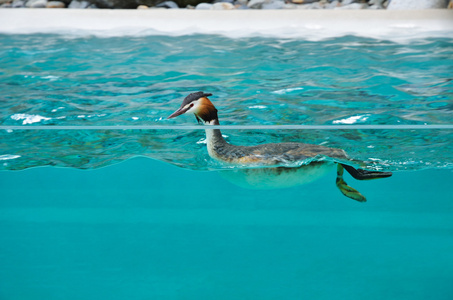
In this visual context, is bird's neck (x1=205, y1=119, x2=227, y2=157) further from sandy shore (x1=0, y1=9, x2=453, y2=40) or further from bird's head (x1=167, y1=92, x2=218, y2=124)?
sandy shore (x1=0, y1=9, x2=453, y2=40)

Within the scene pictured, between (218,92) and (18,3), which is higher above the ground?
(18,3)

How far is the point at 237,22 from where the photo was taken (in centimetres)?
448

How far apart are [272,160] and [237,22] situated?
3077 mm

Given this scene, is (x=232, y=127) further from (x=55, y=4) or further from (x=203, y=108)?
(x=55, y=4)

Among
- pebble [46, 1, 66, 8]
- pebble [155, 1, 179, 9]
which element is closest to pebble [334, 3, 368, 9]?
pebble [155, 1, 179, 9]

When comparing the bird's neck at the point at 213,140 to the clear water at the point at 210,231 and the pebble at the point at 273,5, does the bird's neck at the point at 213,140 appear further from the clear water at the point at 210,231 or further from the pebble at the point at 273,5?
the pebble at the point at 273,5

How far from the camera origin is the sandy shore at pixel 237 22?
169 inches

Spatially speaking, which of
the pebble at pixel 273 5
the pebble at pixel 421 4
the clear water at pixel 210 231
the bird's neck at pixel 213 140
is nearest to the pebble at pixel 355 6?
the pebble at pixel 421 4

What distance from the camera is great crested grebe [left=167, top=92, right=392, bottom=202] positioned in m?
1.53

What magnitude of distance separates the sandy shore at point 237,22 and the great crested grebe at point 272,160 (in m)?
2.70

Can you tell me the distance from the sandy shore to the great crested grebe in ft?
8.85

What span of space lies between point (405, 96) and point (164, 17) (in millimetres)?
2605

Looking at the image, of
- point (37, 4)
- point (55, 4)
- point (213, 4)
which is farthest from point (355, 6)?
point (37, 4)

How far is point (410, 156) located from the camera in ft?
5.43
